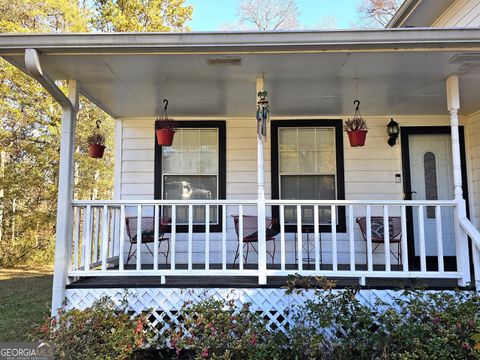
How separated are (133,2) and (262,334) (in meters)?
11.5

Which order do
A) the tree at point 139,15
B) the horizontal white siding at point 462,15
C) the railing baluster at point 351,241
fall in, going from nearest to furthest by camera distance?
the railing baluster at point 351,241
the horizontal white siding at point 462,15
the tree at point 139,15

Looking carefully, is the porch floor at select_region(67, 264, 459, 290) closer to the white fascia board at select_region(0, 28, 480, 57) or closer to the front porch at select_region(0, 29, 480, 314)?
the front porch at select_region(0, 29, 480, 314)

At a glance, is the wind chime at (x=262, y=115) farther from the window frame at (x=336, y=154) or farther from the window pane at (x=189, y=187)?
the window pane at (x=189, y=187)

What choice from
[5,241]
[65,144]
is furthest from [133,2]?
[65,144]

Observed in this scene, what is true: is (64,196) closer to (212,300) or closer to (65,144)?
(65,144)

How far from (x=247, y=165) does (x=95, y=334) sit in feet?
10.3

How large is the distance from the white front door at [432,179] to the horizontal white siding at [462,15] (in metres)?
1.58

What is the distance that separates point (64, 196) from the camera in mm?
3703

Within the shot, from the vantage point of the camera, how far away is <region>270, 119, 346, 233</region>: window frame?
528 cm

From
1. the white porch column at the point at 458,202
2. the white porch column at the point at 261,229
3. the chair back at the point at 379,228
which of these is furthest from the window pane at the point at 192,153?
the white porch column at the point at 458,202

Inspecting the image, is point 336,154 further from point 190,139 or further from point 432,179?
point 190,139

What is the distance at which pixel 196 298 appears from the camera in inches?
142

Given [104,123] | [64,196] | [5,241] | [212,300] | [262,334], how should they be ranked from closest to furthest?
1. [262,334]
2. [212,300]
3. [64,196]
4. [5,241]
5. [104,123]

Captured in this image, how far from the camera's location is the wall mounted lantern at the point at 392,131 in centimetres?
533
